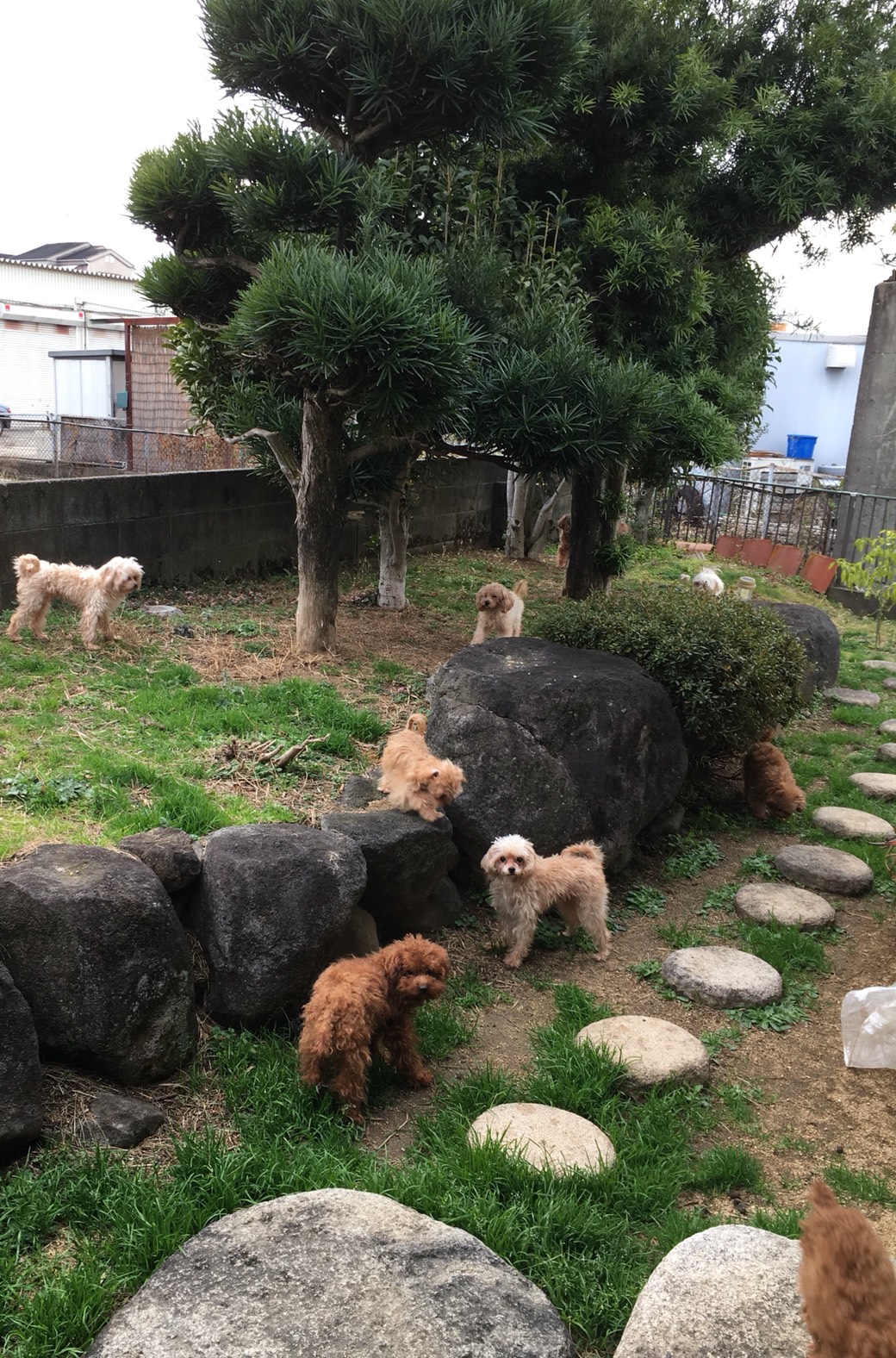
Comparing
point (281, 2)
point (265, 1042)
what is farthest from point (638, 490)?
point (265, 1042)

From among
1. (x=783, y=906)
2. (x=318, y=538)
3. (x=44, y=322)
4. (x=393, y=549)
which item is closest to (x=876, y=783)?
(x=783, y=906)

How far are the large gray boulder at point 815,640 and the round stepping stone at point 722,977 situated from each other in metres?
4.99

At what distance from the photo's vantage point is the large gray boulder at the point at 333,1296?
254cm

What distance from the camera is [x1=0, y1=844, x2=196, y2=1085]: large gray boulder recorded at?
12.2 feet

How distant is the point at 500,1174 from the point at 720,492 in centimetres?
1820

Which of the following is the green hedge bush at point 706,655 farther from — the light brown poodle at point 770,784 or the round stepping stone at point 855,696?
the round stepping stone at point 855,696

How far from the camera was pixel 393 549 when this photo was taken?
11.0m

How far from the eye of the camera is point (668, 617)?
7.64m

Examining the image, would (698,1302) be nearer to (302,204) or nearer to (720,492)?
(302,204)

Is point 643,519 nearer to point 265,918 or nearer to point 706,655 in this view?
point 706,655

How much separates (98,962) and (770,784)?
539 centimetres

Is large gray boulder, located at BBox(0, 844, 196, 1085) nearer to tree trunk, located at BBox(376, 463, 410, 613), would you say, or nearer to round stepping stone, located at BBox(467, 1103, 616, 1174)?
round stepping stone, located at BBox(467, 1103, 616, 1174)

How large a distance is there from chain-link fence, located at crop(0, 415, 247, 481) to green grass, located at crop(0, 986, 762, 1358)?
10.5m

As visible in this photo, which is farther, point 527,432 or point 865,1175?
point 527,432
